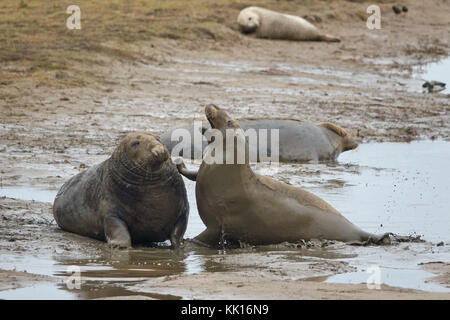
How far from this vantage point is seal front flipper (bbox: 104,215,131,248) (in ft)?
24.4

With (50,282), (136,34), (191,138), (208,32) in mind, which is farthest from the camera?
(208,32)

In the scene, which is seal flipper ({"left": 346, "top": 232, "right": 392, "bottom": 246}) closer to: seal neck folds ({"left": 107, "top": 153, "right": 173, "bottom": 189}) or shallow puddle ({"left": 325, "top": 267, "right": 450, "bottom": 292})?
shallow puddle ({"left": 325, "top": 267, "right": 450, "bottom": 292})

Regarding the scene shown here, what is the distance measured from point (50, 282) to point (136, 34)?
13472mm

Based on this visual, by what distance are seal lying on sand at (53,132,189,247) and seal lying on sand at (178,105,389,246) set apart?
0.17 metres

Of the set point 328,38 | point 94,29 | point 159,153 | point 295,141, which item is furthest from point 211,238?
point 328,38

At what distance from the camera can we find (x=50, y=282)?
19.6 ft

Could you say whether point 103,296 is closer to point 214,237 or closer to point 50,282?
point 50,282

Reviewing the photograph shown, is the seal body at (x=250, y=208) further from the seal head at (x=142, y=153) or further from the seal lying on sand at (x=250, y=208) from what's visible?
the seal head at (x=142, y=153)

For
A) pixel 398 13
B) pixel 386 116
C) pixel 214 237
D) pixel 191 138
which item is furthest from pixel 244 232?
pixel 398 13

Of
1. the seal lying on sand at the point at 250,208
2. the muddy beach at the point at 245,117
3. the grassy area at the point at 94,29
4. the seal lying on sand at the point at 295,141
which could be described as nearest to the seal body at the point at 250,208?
the seal lying on sand at the point at 250,208

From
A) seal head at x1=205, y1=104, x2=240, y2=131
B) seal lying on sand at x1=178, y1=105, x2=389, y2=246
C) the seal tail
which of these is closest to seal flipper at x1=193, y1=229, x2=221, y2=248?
seal lying on sand at x1=178, y1=105, x2=389, y2=246

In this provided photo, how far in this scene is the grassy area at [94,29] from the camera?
15.9 metres

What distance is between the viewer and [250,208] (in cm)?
750

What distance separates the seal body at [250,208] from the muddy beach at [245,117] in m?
0.13
